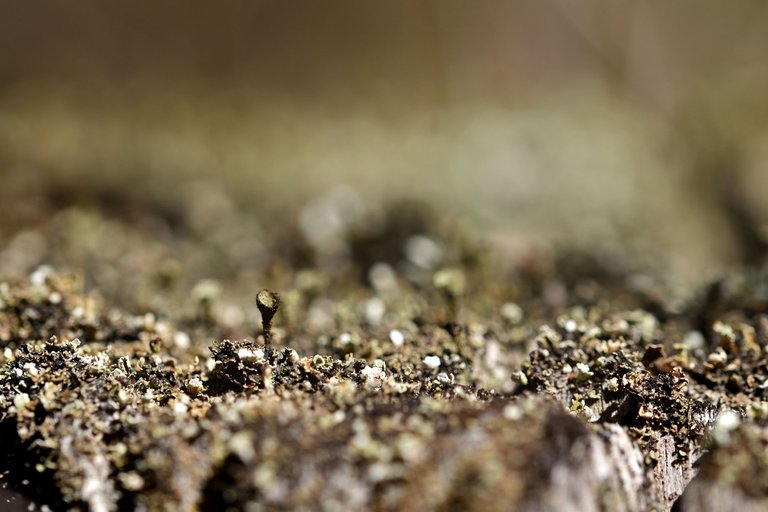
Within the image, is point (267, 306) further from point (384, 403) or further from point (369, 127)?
point (369, 127)

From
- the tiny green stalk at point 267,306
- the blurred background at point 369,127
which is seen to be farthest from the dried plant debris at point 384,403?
the blurred background at point 369,127

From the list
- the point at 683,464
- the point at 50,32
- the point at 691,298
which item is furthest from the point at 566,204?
the point at 50,32

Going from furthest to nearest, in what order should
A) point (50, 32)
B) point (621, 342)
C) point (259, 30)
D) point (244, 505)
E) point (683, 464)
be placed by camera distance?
point (259, 30) → point (50, 32) → point (621, 342) → point (683, 464) → point (244, 505)

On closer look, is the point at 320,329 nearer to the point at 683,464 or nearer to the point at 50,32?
the point at 683,464

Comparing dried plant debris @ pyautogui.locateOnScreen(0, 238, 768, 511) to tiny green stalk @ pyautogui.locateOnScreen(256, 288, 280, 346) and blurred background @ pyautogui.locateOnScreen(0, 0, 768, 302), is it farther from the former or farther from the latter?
blurred background @ pyautogui.locateOnScreen(0, 0, 768, 302)

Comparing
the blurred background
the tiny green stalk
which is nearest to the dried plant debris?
the tiny green stalk

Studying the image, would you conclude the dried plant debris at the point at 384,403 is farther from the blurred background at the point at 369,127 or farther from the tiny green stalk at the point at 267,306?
the blurred background at the point at 369,127
